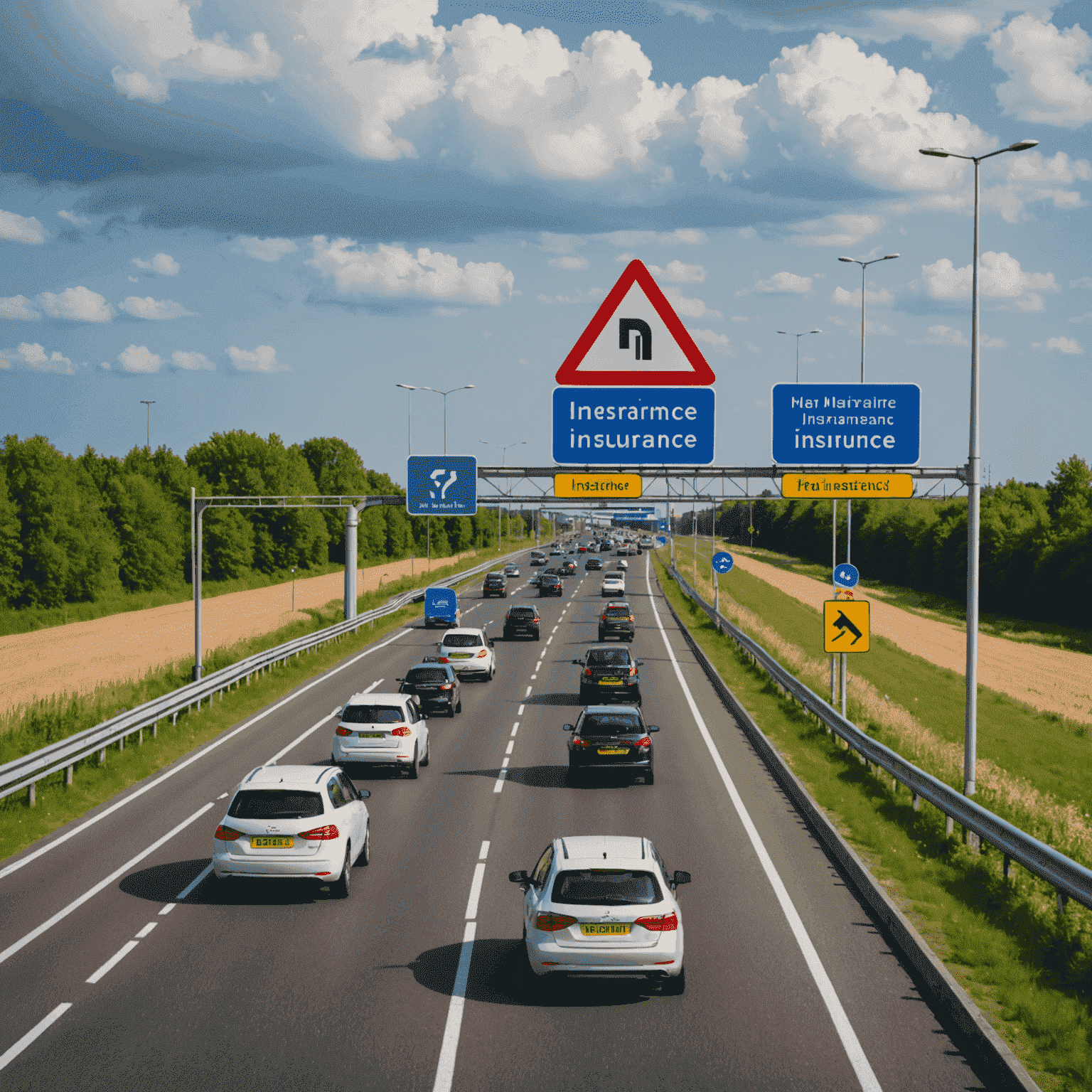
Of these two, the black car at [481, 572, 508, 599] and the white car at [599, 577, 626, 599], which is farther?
the black car at [481, 572, 508, 599]

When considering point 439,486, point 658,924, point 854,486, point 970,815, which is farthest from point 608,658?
point 658,924

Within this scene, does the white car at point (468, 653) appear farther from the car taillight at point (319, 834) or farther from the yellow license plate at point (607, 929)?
the yellow license plate at point (607, 929)

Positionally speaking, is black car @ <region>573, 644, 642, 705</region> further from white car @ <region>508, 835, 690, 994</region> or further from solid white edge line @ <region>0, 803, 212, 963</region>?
white car @ <region>508, 835, 690, 994</region>

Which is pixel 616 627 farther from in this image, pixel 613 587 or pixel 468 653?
pixel 613 587

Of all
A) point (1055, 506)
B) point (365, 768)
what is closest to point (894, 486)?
point (365, 768)

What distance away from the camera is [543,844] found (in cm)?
1664

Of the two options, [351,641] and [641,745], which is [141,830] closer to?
[641,745]

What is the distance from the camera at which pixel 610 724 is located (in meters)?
21.6

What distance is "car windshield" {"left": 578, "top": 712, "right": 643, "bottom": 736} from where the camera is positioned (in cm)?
2148

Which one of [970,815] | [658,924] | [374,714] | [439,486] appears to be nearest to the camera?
[658,924]

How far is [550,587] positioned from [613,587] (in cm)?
543

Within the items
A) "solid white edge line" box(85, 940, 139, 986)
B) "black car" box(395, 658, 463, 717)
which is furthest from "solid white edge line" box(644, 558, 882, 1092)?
"black car" box(395, 658, 463, 717)

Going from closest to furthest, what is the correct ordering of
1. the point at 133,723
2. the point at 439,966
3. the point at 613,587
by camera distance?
the point at 439,966
the point at 133,723
the point at 613,587

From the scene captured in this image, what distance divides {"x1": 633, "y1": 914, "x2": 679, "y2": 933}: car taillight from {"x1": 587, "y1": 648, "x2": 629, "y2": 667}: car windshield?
21.6 metres
